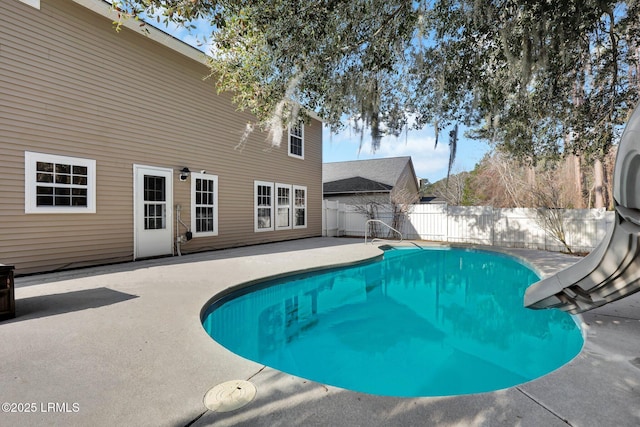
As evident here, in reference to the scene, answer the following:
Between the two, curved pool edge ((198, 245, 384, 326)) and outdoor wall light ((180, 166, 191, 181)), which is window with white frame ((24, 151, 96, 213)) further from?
curved pool edge ((198, 245, 384, 326))

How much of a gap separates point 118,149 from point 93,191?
3.30 feet

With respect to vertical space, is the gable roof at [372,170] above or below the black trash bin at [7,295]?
above

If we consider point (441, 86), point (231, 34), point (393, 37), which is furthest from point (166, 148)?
point (441, 86)

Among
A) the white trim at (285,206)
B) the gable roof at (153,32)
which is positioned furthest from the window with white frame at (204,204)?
the gable roof at (153,32)

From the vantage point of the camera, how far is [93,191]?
19.7ft

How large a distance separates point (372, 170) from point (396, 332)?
14.9 meters

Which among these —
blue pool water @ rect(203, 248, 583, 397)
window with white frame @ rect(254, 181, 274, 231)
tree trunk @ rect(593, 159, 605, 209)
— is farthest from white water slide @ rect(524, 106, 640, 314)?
tree trunk @ rect(593, 159, 605, 209)

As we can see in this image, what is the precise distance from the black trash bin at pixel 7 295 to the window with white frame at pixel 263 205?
22.1ft

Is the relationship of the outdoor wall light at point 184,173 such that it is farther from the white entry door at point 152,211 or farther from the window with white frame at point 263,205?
the window with white frame at point 263,205

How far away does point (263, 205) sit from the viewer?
1030 centimetres

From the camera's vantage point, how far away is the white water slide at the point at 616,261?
1.62 m

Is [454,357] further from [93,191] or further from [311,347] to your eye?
[93,191]

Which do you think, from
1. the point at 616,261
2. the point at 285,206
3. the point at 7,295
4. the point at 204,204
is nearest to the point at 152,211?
the point at 204,204

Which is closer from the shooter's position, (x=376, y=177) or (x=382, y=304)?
(x=382, y=304)
